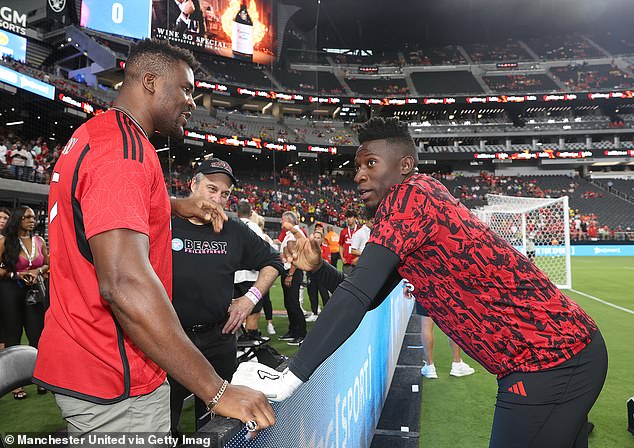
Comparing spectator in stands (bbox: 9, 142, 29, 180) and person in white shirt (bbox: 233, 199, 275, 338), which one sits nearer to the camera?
person in white shirt (bbox: 233, 199, 275, 338)

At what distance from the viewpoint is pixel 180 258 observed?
300 centimetres

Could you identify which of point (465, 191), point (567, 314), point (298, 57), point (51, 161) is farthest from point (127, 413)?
point (298, 57)

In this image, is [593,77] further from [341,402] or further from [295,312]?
[341,402]

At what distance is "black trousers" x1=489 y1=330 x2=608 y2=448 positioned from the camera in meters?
1.68

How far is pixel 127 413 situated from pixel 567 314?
1549mm

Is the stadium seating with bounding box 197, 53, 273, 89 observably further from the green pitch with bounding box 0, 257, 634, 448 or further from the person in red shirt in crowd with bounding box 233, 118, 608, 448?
the person in red shirt in crowd with bounding box 233, 118, 608, 448

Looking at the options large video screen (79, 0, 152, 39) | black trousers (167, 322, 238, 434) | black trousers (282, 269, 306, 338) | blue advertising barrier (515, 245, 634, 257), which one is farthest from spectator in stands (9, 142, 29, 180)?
blue advertising barrier (515, 245, 634, 257)

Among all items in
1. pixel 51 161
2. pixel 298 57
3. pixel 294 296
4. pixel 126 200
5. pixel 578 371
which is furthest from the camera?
pixel 298 57

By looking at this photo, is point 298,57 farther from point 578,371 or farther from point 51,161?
point 578,371

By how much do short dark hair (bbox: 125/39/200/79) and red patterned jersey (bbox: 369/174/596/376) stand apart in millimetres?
896

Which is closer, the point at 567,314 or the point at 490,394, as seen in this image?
the point at 567,314

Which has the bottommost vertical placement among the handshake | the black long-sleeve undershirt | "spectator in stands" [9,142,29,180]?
the handshake

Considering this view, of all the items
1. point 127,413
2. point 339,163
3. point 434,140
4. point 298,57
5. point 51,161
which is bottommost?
point 127,413

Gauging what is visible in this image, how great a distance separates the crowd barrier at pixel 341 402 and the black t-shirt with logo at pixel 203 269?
985 mm
